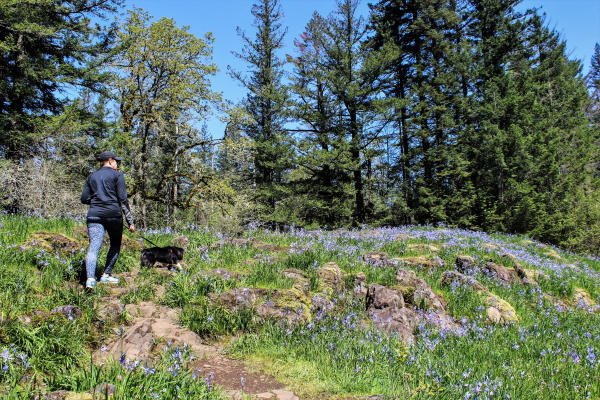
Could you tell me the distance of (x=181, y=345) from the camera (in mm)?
3920

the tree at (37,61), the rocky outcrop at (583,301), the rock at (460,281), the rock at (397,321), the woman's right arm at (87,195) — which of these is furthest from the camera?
the tree at (37,61)

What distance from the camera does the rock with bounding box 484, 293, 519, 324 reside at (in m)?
6.01

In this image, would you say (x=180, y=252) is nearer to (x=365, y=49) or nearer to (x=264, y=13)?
(x=365, y=49)

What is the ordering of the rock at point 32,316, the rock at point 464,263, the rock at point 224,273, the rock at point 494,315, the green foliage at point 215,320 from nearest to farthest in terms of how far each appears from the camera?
the rock at point 32,316 → the green foliage at point 215,320 → the rock at point 224,273 → the rock at point 494,315 → the rock at point 464,263

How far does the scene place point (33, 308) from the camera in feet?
13.1

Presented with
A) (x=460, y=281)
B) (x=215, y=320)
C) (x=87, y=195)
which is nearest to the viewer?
(x=215, y=320)

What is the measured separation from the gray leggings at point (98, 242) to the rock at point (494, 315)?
6.69 meters

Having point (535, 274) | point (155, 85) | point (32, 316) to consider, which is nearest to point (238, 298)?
point (32, 316)

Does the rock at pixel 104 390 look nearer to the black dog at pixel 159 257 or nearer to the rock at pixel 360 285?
the black dog at pixel 159 257

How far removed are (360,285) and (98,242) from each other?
4520mm

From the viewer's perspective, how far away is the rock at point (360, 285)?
5906 millimetres

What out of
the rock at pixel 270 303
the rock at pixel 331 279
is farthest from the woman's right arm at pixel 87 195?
the rock at pixel 331 279

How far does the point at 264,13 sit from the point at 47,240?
2539 centimetres

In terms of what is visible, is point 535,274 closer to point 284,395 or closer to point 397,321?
point 397,321
